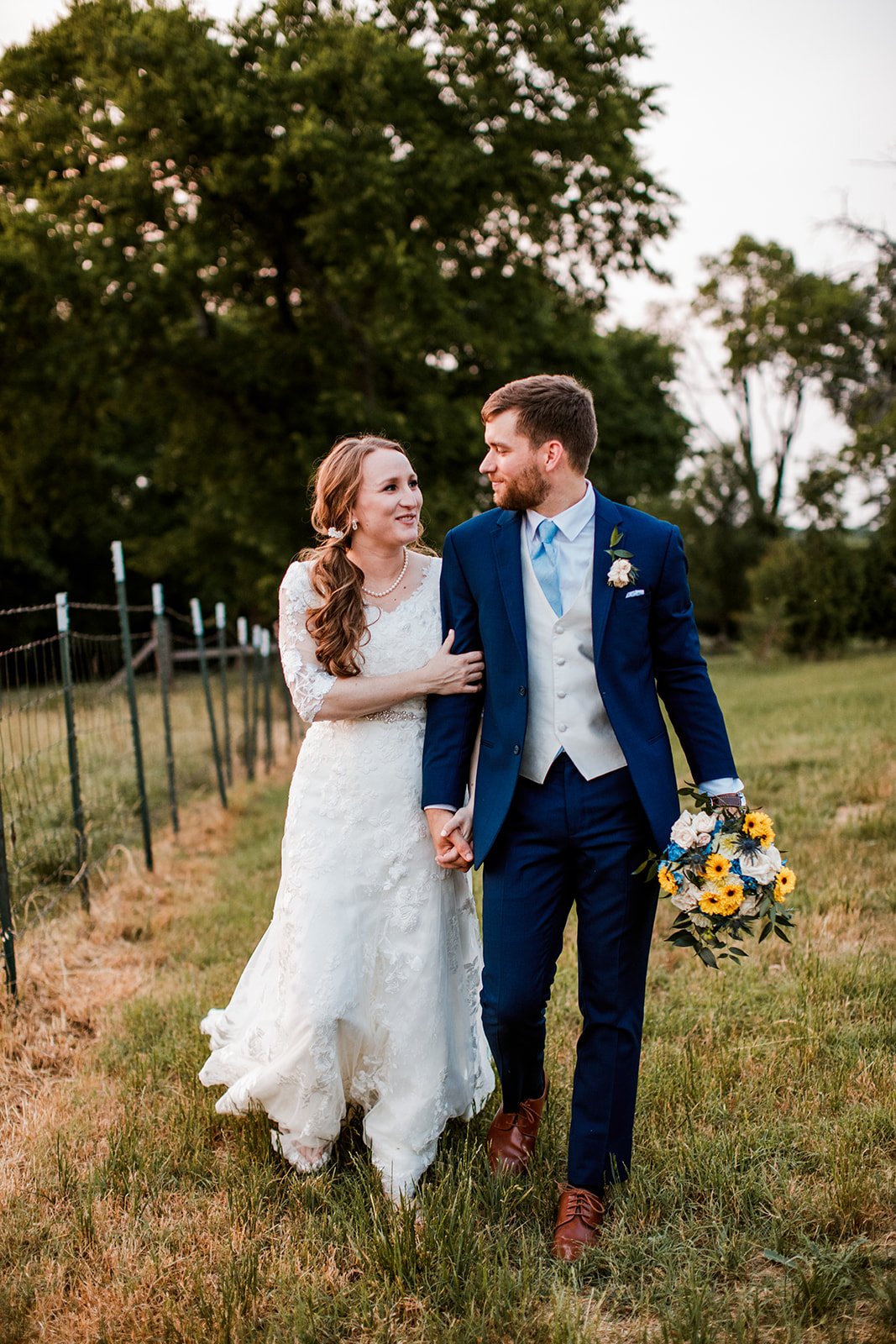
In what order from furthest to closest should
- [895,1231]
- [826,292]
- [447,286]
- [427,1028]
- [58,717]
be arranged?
[826,292], [447,286], [58,717], [427,1028], [895,1231]

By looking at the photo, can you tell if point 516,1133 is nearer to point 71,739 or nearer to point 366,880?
point 366,880

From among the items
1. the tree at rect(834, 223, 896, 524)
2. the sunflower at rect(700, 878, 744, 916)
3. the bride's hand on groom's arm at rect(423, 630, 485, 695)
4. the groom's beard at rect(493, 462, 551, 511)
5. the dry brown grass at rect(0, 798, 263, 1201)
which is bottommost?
the dry brown grass at rect(0, 798, 263, 1201)

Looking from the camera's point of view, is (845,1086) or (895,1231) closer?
(895,1231)

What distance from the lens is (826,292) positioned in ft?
77.4

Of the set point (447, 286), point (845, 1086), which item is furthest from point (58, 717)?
point (447, 286)

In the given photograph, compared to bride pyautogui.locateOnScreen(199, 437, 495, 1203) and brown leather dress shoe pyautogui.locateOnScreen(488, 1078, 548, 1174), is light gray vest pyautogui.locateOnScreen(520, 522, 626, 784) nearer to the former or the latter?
bride pyautogui.locateOnScreen(199, 437, 495, 1203)

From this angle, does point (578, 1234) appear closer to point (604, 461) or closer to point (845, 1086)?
point (845, 1086)

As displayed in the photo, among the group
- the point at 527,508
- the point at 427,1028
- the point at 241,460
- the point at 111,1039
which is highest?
the point at 241,460

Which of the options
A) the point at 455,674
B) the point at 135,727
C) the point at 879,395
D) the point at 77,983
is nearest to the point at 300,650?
the point at 455,674

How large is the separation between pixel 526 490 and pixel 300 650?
950 millimetres

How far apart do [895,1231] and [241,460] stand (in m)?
19.2

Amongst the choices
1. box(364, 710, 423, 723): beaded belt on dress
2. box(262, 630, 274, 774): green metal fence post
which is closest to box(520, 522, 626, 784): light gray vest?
box(364, 710, 423, 723): beaded belt on dress

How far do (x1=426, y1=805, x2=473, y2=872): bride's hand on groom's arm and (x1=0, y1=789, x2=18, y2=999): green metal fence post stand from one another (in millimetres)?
2273

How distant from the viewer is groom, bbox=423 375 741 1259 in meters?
3.18
